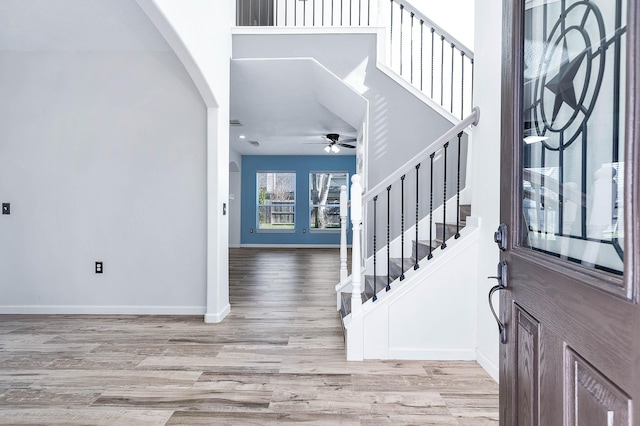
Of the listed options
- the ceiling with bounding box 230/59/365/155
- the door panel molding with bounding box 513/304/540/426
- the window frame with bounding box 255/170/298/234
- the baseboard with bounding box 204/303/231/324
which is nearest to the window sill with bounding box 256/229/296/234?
the window frame with bounding box 255/170/298/234

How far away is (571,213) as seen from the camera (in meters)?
0.87

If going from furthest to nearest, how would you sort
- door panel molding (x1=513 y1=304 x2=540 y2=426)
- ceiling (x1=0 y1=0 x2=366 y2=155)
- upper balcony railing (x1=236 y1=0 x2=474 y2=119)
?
upper balcony railing (x1=236 y1=0 x2=474 y2=119)
ceiling (x1=0 y1=0 x2=366 y2=155)
door panel molding (x1=513 y1=304 x2=540 y2=426)

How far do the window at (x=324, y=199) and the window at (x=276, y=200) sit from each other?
1.73ft

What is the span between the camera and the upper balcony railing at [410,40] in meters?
4.20

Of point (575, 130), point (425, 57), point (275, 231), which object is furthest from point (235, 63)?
point (275, 231)

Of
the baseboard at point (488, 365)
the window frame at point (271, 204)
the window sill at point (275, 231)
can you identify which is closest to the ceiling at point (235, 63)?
the baseboard at point (488, 365)

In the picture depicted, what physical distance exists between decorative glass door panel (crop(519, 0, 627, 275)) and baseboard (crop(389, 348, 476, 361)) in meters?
1.89

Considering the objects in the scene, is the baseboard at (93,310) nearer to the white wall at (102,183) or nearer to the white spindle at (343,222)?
the white wall at (102,183)

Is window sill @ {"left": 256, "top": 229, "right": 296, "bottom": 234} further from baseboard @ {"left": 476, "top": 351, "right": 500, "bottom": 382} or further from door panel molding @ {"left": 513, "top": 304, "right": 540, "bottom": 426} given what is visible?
door panel molding @ {"left": 513, "top": 304, "right": 540, "bottom": 426}

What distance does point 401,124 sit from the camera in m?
4.11

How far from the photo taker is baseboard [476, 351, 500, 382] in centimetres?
239

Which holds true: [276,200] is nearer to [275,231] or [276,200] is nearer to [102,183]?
[275,231]

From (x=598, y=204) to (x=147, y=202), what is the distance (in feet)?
12.6

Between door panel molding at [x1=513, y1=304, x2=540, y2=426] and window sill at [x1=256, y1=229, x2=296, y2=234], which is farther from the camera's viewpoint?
window sill at [x1=256, y1=229, x2=296, y2=234]
